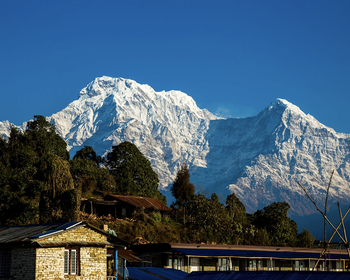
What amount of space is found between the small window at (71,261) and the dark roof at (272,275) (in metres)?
7.45

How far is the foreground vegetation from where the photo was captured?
50938mm

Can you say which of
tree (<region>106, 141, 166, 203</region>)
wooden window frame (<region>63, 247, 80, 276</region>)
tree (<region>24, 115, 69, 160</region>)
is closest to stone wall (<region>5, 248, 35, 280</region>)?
wooden window frame (<region>63, 247, 80, 276</region>)

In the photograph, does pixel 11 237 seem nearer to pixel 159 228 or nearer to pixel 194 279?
pixel 194 279

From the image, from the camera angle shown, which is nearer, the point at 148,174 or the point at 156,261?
the point at 156,261

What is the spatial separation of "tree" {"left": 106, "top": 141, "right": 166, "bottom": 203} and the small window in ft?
191

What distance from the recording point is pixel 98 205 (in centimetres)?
6556

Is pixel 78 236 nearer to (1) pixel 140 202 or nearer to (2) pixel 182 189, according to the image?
(1) pixel 140 202

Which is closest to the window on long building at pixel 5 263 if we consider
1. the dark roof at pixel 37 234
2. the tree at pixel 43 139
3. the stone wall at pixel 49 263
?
the dark roof at pixel 37 234

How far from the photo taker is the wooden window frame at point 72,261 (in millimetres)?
29578

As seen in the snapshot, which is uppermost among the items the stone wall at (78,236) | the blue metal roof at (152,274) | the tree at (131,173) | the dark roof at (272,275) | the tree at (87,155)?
the tree at (87,155)

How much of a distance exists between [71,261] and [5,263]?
12.4 ft

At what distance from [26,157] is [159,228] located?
62.4 ft

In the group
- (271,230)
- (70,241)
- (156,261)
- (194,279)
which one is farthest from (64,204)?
(271,230)

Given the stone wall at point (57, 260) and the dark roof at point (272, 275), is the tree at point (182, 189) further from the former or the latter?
the dark roof at point (272, 275)
